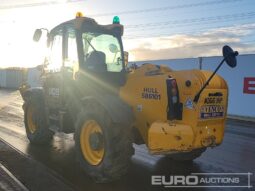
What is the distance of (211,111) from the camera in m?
5.80

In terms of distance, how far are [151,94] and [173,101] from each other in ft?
1.60

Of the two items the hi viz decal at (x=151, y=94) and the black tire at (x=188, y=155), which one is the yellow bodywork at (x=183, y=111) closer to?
the hi viz decal at (x=151, y=94)

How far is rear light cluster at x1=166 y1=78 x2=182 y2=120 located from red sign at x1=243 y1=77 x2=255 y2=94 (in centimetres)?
1092

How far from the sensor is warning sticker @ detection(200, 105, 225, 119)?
564cm

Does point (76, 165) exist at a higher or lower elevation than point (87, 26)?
lower

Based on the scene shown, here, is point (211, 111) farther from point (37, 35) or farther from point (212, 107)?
point (37, 35)

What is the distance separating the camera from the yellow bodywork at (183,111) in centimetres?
550

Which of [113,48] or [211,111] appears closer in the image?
[211,111]

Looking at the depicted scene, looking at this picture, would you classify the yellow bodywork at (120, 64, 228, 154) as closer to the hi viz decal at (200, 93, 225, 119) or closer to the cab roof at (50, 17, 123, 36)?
the hi viz decal at (200, 93, 225, 119)

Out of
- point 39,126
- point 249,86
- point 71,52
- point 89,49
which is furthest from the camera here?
point 249,86

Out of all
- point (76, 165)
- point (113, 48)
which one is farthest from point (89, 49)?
point (76, 165)

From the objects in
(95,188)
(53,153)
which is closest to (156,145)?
(95,188)

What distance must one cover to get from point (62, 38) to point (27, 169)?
9.29 feet

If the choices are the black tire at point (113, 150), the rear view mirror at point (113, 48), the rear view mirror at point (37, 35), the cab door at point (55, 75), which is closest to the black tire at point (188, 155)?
the black tire at point (113, 150)
